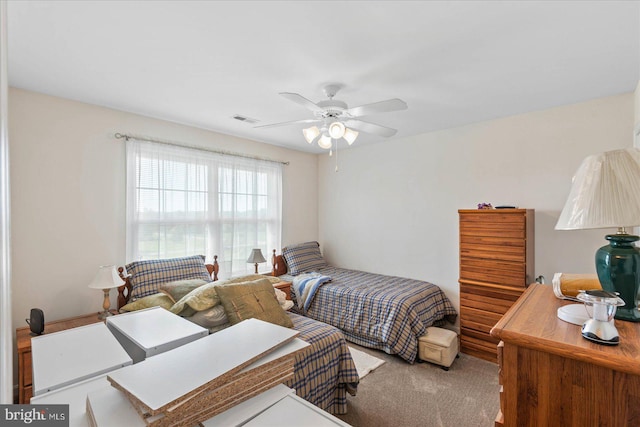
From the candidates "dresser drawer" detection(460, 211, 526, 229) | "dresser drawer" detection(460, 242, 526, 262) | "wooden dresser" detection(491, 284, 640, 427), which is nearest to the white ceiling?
"dresser drawer" detection(460, 211, 526, 229)

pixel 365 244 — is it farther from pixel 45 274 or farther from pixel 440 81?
pixel 45 274

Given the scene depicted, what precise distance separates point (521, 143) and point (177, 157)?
12.6 ft

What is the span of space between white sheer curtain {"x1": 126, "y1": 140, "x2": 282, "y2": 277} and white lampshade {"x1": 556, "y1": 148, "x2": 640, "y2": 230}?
11.3 feet

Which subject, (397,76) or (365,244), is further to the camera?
(365,244)

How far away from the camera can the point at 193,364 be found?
932mm

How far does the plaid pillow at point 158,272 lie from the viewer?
9.07 ft

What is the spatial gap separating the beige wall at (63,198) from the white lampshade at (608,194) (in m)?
3.56

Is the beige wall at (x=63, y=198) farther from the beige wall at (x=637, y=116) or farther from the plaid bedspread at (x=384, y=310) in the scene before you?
the beige wall at (x=637, y=116)

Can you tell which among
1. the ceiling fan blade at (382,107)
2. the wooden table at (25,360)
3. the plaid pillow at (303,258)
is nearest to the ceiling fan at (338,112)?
the ceiling fan blade at (382,107)

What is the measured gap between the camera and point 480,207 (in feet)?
10.1

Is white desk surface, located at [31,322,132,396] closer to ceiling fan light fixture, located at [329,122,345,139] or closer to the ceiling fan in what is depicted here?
the ceiling fan

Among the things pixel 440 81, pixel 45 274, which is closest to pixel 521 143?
pixel 440 81

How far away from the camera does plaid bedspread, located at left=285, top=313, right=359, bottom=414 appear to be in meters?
1.88

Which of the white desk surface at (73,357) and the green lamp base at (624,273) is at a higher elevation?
the green lamp base at (624,273)
